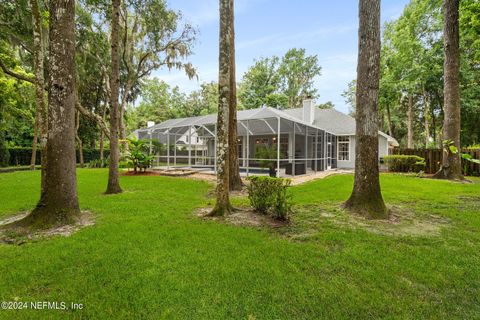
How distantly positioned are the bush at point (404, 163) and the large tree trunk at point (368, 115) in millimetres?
10860

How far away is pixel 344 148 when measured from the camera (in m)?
18.5

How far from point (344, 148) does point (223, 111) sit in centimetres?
1610

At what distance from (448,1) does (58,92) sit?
1373 cm

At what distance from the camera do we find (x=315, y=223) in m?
4.44

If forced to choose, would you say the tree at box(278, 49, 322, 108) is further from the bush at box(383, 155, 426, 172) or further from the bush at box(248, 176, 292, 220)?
the bush at box(248, 176, 292, 220)

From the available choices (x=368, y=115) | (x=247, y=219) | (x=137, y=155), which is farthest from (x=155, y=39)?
(x=247, y=219)

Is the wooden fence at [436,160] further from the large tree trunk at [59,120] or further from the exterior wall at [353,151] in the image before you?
the large tree trunk at [59,120]

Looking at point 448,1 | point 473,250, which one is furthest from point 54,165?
point 448,1

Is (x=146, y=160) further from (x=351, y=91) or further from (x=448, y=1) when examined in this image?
(x=351, y=91)

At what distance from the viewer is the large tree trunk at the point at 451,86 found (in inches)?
374

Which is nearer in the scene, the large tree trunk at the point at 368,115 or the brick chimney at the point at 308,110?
the large tree trunk at the point at 368,115

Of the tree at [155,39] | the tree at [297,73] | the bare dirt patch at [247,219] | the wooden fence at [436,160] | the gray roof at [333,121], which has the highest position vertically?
the tree at [297,73]

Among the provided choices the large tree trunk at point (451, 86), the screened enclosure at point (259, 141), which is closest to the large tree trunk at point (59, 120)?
the screened enclosure at point (259, 141)

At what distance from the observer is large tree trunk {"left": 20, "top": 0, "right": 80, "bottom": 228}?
412 centimetres
